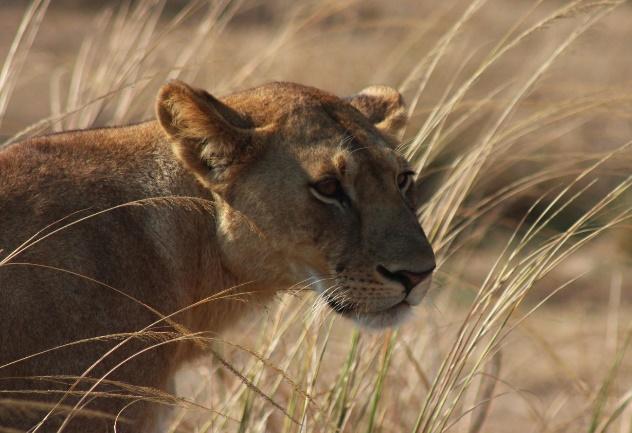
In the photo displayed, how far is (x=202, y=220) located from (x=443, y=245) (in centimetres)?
114

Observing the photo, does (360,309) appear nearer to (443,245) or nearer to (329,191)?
(329,191)

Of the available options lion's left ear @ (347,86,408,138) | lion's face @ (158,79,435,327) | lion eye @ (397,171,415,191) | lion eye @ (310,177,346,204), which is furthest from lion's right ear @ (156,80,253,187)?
lion's left ear @ (347,86,408,138)

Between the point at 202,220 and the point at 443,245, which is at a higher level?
the point at 202,220

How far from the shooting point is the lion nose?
3715 mm

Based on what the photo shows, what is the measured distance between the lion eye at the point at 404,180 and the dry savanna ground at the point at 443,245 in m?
0.34

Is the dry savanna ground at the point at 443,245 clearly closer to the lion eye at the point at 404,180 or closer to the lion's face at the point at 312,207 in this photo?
the lion's face at the point at 312,207

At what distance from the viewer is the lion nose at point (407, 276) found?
3.71 meters

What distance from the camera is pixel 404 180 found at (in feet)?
13.1

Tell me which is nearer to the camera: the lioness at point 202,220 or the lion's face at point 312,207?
the lioness at point 202,220

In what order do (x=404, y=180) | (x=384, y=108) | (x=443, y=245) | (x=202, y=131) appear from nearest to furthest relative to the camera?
(x=202, y=131) < (x=404, y=180) < (x=384, y=108) < (x=443, y=245)


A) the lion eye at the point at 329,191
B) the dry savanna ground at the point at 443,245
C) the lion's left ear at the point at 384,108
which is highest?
the lion's left ear at the point at 384,108

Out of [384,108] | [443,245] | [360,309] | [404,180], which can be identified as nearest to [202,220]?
[360,309]

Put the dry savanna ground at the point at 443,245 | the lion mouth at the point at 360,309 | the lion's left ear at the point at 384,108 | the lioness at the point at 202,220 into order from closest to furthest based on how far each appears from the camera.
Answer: the lioness at the point at 202,220 < the lion mouth at the point at 360,309 < the dry savanna ground at the point at 443,245 < the lion's left ear at the point at 384,108

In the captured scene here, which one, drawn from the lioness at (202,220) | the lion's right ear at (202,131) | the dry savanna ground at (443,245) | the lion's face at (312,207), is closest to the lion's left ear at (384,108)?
the dry savanna ground at (443,245)
